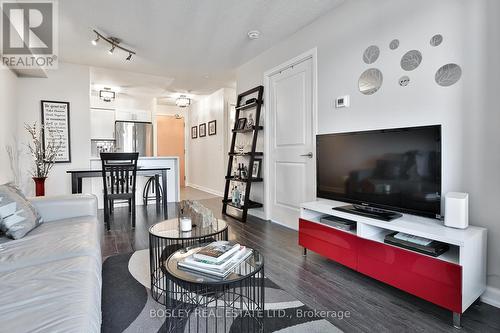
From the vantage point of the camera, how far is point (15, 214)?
1840 millimetres

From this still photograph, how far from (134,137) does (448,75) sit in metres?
6.63

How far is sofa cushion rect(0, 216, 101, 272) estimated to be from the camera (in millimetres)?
1450

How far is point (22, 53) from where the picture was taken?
3.62m

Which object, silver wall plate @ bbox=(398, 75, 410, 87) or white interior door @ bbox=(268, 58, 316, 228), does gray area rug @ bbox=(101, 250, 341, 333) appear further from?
silver wall plate @ bbox=(398, 75, 410, 87)

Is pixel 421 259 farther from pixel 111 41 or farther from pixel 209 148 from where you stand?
pixel 209 148

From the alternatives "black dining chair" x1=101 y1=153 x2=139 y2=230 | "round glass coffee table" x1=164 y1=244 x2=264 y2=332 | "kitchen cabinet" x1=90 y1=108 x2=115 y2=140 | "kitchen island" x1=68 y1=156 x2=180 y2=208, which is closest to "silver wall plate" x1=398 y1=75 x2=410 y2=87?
"round glass coffee table" x1=164 y1=244 x2=264 y2=332

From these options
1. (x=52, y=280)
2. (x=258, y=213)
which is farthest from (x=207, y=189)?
(x=52, y=280)

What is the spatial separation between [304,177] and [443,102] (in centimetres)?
169

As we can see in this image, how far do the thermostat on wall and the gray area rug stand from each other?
185cm

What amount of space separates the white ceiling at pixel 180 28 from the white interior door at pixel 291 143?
61 centimetres

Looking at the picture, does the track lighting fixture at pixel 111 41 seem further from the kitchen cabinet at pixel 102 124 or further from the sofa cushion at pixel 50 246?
the kitchen cabinet at pixel 102 124

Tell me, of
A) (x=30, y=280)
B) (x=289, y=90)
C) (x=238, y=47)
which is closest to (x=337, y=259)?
(x=30, y=280)

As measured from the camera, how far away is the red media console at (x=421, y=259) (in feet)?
5.01

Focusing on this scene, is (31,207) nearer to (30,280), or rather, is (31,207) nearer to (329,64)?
(30,280)
